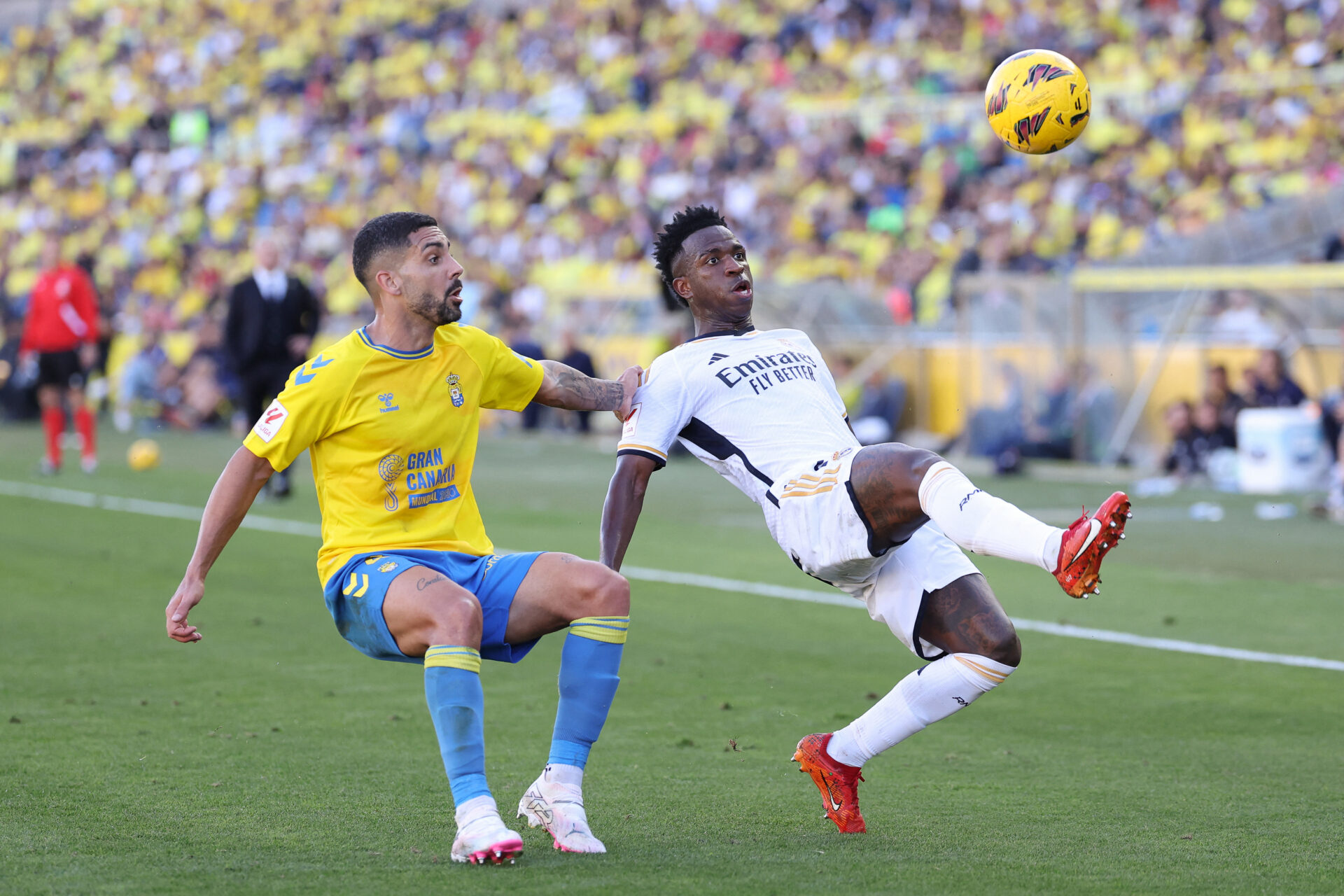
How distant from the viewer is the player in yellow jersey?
4.29m

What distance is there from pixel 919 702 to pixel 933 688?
6 cm

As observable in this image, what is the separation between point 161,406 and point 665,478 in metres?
10.6

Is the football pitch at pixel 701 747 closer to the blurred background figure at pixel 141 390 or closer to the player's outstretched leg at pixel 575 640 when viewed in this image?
the player's outstretched leg at pixel 575 640

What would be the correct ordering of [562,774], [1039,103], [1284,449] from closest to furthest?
1. [562,774]
2. [1039,103]
3. [1284,449]

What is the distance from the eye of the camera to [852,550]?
4.57m

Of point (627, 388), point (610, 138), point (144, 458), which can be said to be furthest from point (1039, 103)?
point (610, 138)

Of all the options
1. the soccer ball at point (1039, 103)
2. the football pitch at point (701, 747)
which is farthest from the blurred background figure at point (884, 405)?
the soccer ball at point (1039, 103)

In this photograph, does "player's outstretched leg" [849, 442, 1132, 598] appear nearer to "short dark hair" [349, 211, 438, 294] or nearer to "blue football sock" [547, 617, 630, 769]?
"blue football sock" [547, 617, 630, 769]

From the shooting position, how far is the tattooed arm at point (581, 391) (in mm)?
4918

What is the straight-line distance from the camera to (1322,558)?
34.9 ft

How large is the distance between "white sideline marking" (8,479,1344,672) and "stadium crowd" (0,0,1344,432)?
238 cm

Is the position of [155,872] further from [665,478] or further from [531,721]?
[665,478]

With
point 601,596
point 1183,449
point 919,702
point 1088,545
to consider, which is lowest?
point 1183,449

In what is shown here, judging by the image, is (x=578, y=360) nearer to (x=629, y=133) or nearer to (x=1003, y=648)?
(x=629, y=133)
